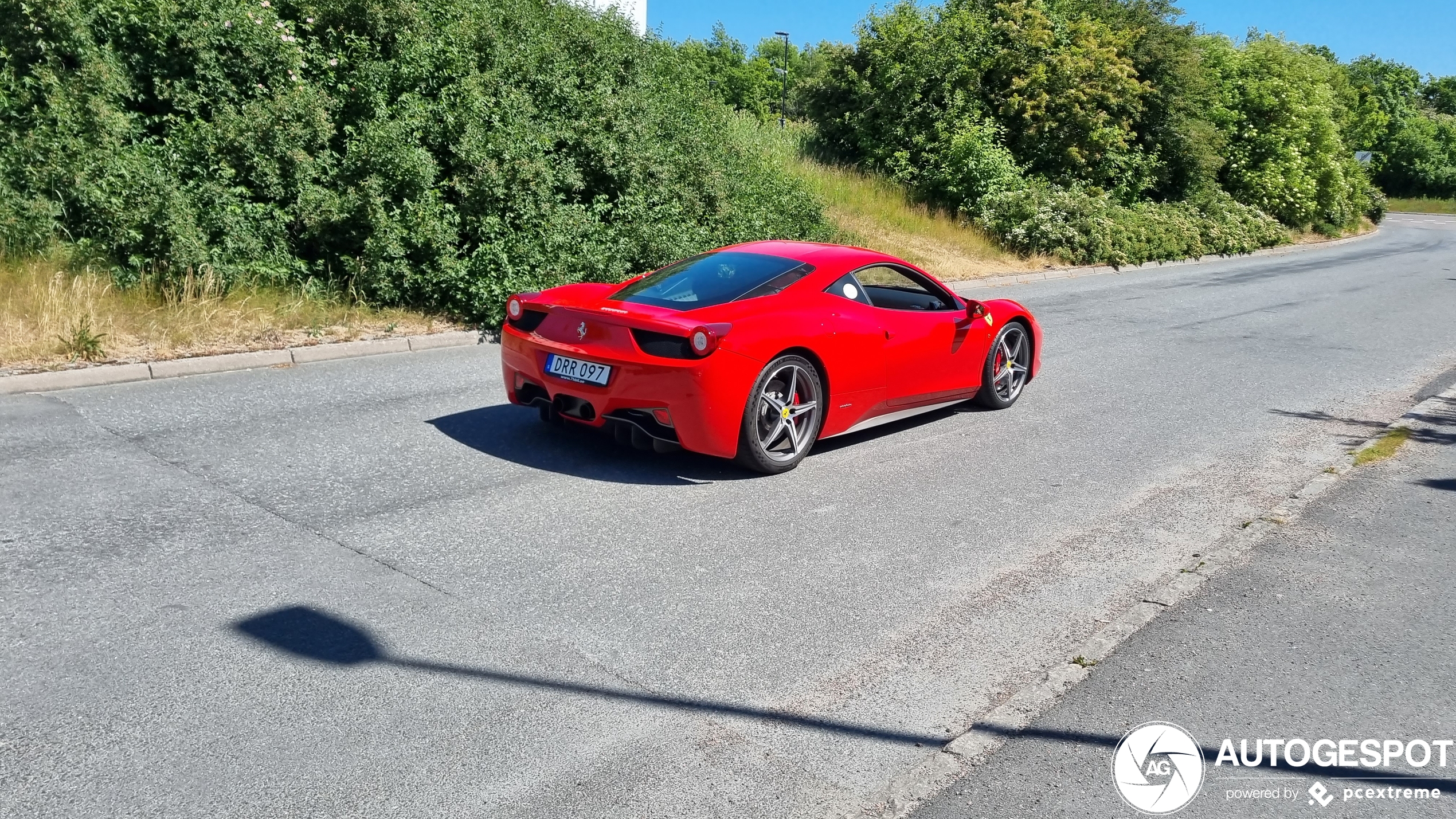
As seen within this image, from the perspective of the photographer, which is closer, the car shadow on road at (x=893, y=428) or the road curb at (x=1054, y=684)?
the road curb at (x=1054, y=684)

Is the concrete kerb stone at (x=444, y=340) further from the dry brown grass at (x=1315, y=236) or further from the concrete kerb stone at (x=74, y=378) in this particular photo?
the dry brown grass at (x=1315, y=236)

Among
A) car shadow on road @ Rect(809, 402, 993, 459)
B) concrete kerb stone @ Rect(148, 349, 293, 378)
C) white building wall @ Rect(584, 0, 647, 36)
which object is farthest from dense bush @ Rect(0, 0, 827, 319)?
car shadow on road @ Rect(809, 402, 993, 459)

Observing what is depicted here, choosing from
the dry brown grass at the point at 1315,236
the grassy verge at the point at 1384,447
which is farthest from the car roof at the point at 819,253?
the dry brown grass at the point at 1315,236

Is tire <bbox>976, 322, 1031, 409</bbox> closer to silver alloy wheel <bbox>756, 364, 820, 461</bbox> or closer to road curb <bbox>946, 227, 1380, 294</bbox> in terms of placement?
silver alloy wheel <bbox>756, 364, 820, 461</bbox>

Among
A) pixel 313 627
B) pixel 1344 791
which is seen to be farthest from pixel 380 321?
pixel 1344 791

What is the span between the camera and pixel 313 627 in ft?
13.7

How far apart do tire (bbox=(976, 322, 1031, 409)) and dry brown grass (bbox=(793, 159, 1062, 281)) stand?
11617mm

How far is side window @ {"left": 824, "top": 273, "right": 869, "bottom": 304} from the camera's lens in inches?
275

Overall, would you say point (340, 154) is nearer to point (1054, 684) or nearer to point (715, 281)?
point (715, 281)

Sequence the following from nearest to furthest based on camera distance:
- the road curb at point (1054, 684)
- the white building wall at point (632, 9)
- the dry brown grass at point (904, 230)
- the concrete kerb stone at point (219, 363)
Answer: the road curb at point (1054, 684) → the concrete kerb stone at point (219, 363) → the white building wall at point (632, 9) → the dry brown grass at point (904, 230)

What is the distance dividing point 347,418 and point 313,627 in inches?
144

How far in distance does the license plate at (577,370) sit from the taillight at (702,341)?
1.74 feet

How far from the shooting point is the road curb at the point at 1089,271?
2025 centimetres

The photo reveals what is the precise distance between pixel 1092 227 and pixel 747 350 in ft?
69.9
